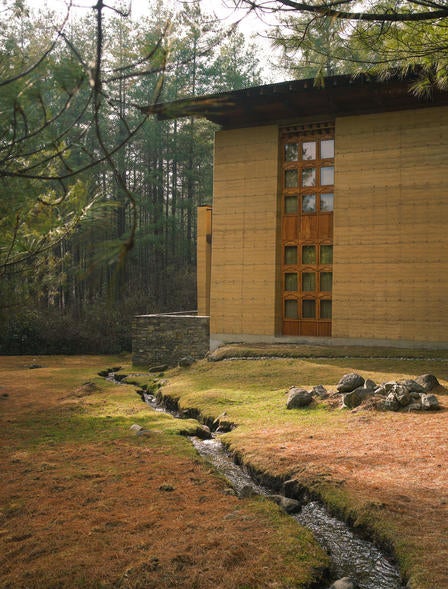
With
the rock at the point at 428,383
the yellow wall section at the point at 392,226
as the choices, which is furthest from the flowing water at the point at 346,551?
the yellow wall section at the point at 392,226

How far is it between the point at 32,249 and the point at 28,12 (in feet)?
13.4

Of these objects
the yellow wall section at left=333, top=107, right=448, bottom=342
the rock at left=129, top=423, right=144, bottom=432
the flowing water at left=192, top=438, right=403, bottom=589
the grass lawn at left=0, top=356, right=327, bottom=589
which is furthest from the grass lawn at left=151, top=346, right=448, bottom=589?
the yellow wall section at left=333, top=107, right=448, bottom=342

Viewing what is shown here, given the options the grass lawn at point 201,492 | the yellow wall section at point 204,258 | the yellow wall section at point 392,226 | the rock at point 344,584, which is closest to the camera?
the rock at point 344,584

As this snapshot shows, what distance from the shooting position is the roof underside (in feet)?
46.4

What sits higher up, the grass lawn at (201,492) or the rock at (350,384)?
the rock at (350,384)

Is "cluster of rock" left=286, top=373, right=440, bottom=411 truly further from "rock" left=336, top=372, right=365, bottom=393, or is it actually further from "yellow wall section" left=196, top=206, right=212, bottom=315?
"yellow wall section" left=196, top=206, right=212, bottom=315

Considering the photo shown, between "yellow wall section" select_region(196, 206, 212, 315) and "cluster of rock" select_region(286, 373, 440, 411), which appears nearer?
"cluster of rock" select_region(286, 373, 440, 411)

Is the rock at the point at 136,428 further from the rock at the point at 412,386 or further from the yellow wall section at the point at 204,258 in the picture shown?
the yellow wall section at the point at 204,258

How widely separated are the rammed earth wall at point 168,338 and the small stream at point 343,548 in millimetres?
10644

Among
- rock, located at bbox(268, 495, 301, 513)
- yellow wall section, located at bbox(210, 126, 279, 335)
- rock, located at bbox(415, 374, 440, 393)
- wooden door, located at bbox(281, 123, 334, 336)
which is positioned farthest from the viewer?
yellow wall section, located at bbox(210, 126, 279, 335)

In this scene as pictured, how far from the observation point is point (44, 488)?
20.2 feet

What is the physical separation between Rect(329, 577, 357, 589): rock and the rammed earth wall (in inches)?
522

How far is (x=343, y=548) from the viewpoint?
502cm

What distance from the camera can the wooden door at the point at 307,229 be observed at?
1608 centimetres
